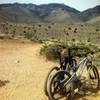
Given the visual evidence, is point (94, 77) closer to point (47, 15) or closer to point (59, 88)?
point (59, 88)

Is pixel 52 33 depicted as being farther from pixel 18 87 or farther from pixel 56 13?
pixel 56 13

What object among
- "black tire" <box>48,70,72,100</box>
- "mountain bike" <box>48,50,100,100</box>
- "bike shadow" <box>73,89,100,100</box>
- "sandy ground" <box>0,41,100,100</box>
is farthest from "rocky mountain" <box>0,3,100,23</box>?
"black tire" <box>48,70,72,100</box>

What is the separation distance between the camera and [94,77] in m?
7.53

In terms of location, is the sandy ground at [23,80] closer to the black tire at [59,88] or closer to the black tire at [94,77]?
the black tire at [94,77]

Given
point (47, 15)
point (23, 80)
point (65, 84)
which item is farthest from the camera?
point (47, 15)

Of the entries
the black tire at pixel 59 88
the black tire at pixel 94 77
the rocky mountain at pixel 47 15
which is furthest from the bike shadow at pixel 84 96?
the rocky mountain at pixel 47 15

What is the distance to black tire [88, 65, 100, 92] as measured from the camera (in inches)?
289

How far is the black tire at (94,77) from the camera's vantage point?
289 inches

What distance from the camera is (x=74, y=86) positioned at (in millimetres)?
6695

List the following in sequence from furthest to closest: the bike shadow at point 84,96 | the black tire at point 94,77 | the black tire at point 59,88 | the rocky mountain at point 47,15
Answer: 1. the rocky mountain at point 47,15
2. the black tire at point 94,77
3. the bike shadow at point 84,96
4. the black tire at point 59,88

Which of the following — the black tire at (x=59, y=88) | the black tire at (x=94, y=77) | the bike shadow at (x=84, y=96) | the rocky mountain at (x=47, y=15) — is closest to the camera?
the black tire at (x=59, y=88)

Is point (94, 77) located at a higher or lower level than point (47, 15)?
lower

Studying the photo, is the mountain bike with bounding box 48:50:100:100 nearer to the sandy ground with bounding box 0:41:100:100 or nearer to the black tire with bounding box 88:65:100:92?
the black tire with bounding box 88:65:100:92

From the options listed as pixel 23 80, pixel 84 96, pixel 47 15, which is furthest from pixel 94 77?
pixel 47 15
